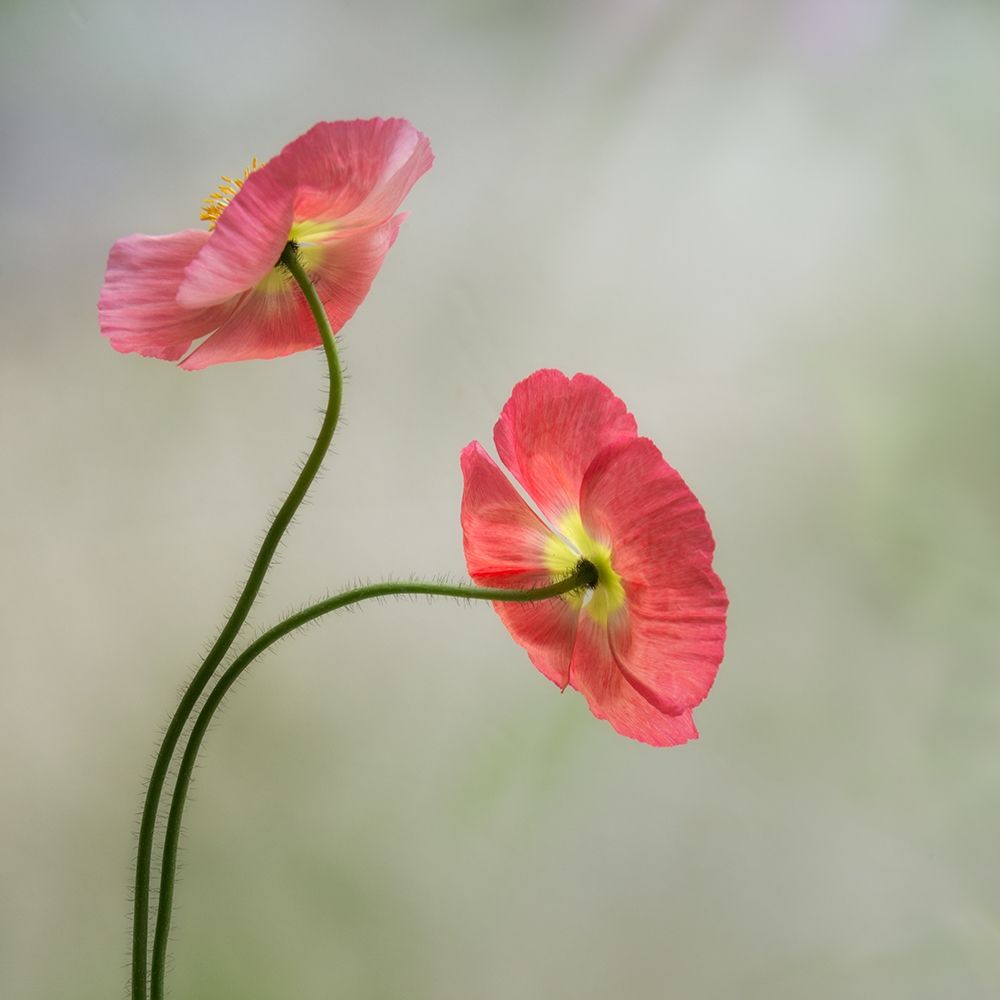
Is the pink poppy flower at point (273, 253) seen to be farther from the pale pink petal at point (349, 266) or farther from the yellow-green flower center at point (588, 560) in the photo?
the yellow-green flower center at point (588, 560)

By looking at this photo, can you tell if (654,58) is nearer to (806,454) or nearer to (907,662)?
(806,454)

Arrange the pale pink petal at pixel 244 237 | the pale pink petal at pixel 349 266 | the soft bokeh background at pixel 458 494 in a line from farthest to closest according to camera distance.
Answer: the soft bokeh background at pixel 458 494 < the pale pink petal at pixel 349 266 < the pale pink petal at pixel 244 237

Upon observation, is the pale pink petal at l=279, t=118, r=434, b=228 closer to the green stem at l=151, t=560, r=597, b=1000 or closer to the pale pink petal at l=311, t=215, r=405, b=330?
the pale pink petal at l=311, t=215, r=405, b=330

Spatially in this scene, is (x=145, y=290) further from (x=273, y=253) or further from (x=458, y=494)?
(x=458, y=494)

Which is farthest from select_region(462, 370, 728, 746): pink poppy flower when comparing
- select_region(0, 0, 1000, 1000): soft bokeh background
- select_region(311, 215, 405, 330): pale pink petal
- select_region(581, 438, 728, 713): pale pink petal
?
select_region(0, 0, 1000, 1000): soft bokeh background

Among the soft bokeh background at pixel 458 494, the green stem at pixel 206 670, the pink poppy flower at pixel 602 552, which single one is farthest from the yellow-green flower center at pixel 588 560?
the soft bokeh background at pixel 458 494

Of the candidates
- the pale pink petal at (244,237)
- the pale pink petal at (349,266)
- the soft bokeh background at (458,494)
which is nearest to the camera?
the pale pink petal at (244,237)

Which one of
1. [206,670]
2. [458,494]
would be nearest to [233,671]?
[206,670]
